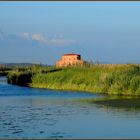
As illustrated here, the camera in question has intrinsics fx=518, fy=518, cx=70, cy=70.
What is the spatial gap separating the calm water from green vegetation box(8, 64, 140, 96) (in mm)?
8473

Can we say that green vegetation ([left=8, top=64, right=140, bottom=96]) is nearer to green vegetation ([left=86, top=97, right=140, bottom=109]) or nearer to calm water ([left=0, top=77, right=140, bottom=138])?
green vegetation ([left=86, top=97, right=140, bottom=109])

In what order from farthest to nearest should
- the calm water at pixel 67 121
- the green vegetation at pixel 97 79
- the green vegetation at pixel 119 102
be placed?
1. the green vegetation at pixel 97 79
2. the green vegetation at pixel 119 102
3. the calm water at pixel 67 121

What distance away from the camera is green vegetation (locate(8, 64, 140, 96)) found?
115 feet

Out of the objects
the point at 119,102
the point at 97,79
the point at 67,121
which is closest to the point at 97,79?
the point at 97,79

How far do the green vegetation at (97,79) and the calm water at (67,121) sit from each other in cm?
847

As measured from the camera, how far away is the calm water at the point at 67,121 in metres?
17.0

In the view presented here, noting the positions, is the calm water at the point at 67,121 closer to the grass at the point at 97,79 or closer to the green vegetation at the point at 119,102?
the green vegetation at the point at 119,102

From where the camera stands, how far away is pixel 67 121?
66.5ft

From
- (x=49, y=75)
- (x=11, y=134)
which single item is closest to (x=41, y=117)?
(x=11, y=134)

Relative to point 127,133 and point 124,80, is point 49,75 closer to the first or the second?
point 124,80

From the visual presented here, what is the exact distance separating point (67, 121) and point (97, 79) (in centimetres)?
1844

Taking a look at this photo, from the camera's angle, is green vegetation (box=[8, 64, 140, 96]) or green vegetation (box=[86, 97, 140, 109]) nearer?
green vegetation (box=[86, 97, 140, 109])

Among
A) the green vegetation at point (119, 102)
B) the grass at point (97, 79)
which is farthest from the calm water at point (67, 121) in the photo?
the grass at point (97, 79)

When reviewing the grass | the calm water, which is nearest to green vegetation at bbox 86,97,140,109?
the calm water
